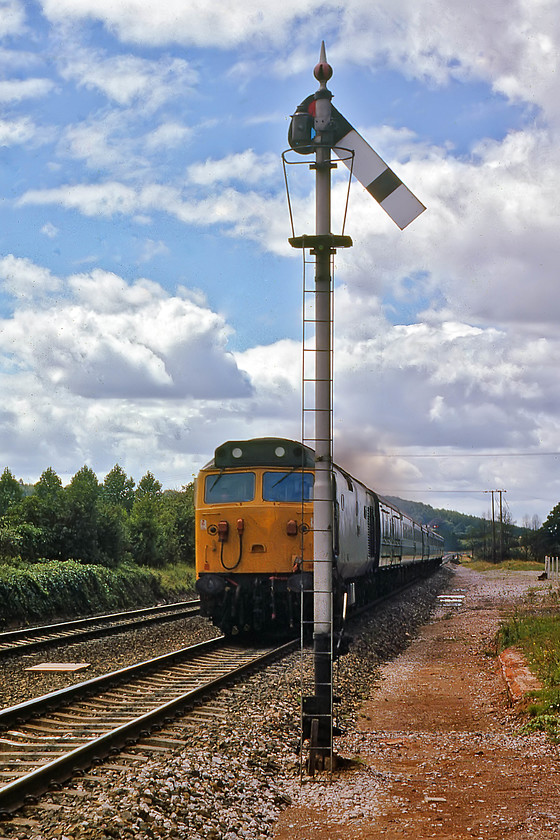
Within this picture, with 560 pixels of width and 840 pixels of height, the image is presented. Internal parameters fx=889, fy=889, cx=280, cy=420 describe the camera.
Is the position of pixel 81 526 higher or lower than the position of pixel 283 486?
lower

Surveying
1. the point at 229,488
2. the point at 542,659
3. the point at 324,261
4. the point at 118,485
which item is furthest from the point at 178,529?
the point at 118,485

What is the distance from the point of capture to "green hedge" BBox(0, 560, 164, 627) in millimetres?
19891

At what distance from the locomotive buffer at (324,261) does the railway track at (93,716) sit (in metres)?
1.71

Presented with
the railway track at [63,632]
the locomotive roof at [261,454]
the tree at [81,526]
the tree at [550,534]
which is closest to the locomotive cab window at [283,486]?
the locomotive roof at [261,454]

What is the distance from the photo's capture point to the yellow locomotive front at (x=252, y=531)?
13938 millimetres

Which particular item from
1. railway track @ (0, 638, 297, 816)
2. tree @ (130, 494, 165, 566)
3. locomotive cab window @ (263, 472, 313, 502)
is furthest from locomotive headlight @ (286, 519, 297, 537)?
tree @ (130, 494, 165, 566)

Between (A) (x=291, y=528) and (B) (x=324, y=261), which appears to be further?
(A) (x=291, y=528)

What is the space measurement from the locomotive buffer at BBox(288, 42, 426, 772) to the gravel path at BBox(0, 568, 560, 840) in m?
0.60

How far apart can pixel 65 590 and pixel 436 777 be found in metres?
17.5

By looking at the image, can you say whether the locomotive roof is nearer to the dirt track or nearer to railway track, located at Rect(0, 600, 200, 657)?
railway track, located at Rect(0, 600, 200, 657)

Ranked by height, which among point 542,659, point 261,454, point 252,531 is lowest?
point 542,659

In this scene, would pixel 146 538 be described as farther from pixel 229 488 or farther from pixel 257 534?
pixel 257 534

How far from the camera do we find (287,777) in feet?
22.2

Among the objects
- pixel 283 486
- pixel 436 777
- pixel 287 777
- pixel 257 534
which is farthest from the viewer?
pixel 283 486
